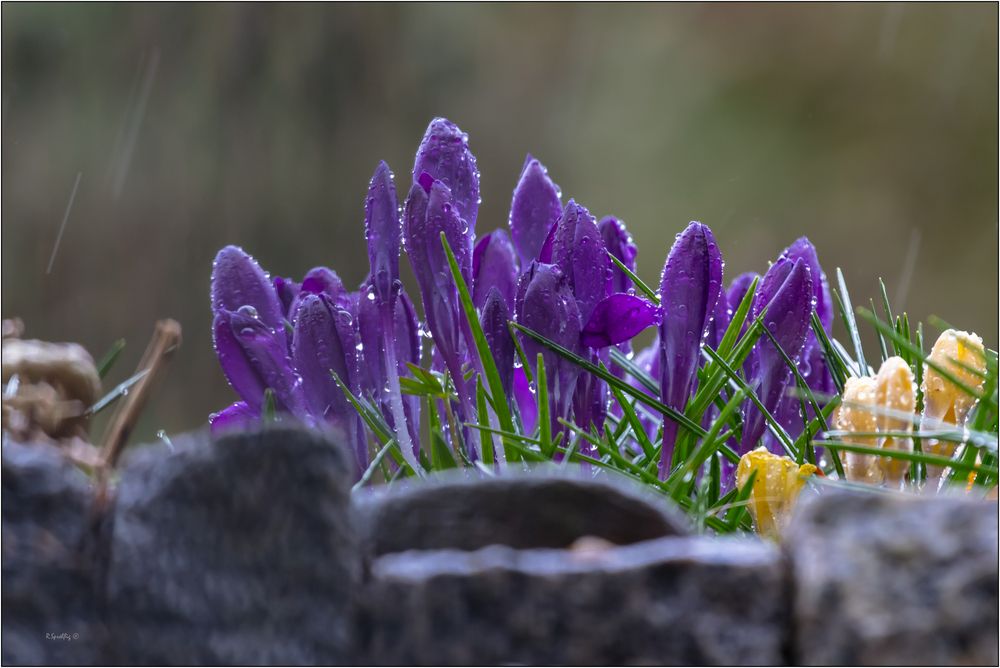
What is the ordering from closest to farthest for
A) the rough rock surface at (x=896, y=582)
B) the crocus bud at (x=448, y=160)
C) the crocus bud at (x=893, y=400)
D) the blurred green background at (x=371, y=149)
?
the rough rock surface at (x=896, y=582) → the crocus bud at (x=893, y=400) → the crocus bud at (x=448, y=160) → the blurred green background at (x=371, y=149)

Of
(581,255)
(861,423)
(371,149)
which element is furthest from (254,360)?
(371,149)

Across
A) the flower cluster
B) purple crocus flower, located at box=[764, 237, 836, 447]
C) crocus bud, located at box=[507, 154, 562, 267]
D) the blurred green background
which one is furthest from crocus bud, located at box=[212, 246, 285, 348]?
the blurred green background

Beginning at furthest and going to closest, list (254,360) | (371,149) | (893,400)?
(371,149), (254,360), (893,400)

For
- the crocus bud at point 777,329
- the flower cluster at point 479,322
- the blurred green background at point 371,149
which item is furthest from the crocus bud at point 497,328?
the blurred green background at point 371,149

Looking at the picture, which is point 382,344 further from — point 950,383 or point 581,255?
point 950,383

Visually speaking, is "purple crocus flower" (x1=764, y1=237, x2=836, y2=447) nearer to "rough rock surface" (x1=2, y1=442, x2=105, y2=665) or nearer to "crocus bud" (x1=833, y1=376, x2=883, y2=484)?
"crocus bud" (x1=833, y1=376, x2=883, y2=484)

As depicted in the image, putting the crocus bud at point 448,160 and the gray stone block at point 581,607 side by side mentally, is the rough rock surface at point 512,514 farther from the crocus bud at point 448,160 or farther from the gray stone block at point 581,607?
the crocus bud at point 448,160

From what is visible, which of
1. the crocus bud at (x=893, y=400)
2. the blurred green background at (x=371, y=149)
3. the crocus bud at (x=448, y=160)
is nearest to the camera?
the crocus bud at (x=893, y=400)
